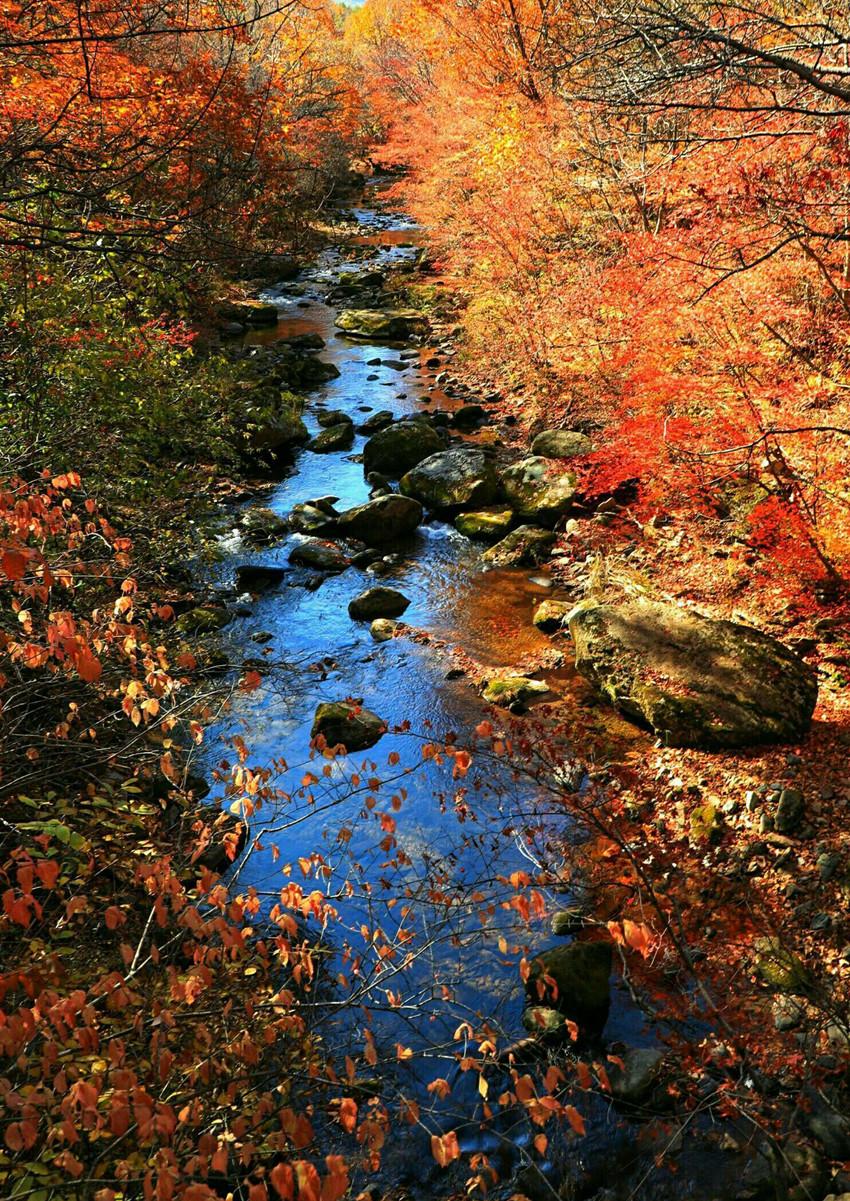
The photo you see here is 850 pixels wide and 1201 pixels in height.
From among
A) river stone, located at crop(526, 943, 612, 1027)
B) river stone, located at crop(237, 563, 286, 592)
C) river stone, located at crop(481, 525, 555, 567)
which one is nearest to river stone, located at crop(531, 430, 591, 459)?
river stone, located at crop(481, 525, 555, 567)

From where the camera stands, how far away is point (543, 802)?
791 cm

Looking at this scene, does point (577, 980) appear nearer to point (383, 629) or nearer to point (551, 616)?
point (551, 616)

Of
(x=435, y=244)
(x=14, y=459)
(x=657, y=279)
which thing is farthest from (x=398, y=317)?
(x=14, y=459)

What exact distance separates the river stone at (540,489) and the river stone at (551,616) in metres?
2.75

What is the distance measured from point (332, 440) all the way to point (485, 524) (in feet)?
15.7

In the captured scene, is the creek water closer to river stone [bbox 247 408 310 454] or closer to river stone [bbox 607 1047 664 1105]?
river stone [bbox 607 1047 664 1105]

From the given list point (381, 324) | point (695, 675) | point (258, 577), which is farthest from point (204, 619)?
point (381, 324)

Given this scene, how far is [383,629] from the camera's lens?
10.9 m

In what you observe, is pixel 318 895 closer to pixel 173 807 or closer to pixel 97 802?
pixel 97 802

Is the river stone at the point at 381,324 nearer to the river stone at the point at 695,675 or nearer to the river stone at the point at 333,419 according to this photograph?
the river stone at the point at 333,419

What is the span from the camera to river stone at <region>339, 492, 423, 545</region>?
1320 centimetres

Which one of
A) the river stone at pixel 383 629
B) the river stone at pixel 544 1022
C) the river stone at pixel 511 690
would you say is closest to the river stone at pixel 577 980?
the river stone at pixel 544 1022

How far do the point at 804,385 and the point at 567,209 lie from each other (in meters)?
10.1

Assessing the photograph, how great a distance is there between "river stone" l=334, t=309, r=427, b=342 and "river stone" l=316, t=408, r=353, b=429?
648 centimetres
